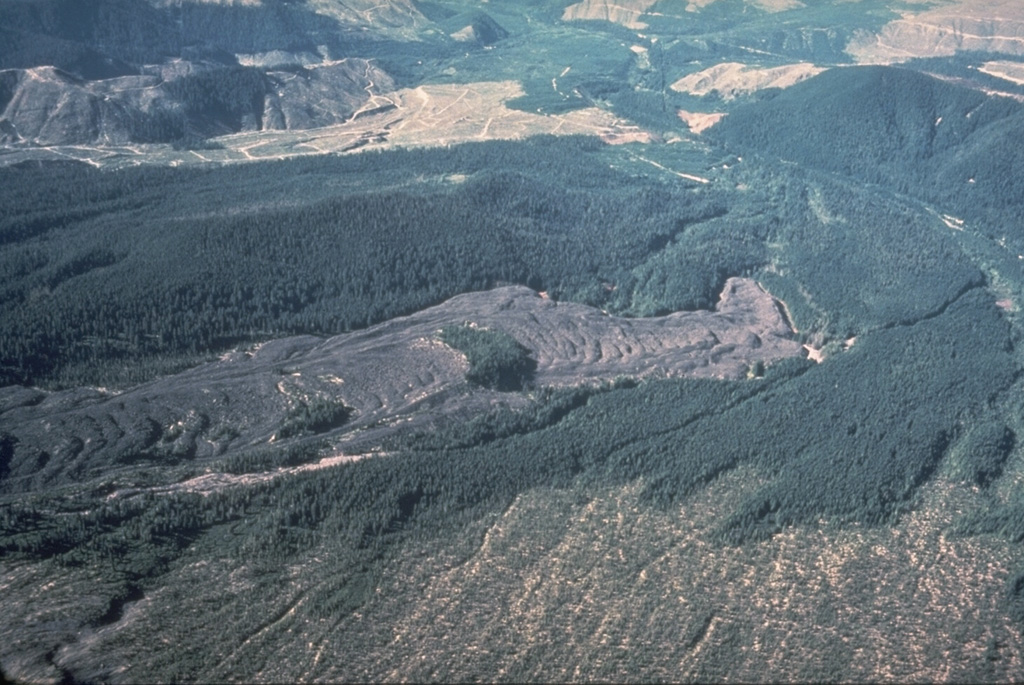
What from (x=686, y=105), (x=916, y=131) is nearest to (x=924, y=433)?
(x=916, y=131)

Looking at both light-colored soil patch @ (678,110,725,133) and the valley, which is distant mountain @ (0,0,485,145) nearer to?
the valley

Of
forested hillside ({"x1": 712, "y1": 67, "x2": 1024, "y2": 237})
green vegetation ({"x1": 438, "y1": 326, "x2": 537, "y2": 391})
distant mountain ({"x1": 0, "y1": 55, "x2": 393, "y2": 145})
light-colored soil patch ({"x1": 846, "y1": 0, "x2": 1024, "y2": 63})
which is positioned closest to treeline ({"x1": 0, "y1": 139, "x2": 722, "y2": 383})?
green vegetation ({"x1": 438, "y1": 326, "x2": 537, "y2": 391})

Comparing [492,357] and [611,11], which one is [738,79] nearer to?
[611,11]

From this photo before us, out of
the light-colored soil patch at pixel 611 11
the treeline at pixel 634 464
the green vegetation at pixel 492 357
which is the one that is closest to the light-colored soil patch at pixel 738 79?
the light-colored soil patch at pixel 611 11

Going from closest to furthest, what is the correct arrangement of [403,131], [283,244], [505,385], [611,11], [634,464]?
[634,464], [505,385], [283,244], [403,131], [611,11]

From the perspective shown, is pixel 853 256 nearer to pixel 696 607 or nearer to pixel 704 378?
pixel 704 378

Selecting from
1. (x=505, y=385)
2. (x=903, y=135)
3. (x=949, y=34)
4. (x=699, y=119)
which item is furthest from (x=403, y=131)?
(x=949, y=34)

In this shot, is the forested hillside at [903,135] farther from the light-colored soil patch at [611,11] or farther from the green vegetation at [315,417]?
the light-colored soil patch at [611,11]

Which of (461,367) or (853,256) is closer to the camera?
(461,367)
